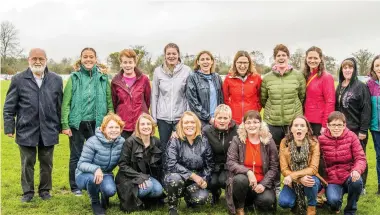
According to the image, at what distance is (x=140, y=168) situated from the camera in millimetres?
6375

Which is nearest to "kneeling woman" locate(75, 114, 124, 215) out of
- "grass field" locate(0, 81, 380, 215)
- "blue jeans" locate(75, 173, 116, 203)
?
"blue jeans" locate(75, 173, 116, 203)

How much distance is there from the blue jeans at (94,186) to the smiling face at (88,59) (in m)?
1.87

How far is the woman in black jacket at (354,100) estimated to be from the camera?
693 cm

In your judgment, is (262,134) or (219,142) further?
(219,142)

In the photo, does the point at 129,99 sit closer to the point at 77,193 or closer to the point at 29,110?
the point at 29,110

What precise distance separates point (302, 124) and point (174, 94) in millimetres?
2224

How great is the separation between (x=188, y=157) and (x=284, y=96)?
6.28 ft

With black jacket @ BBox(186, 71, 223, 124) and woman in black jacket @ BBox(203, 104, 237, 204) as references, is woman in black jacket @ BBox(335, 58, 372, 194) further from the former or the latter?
black jacket @ BBox(186, 71, 223, 124)

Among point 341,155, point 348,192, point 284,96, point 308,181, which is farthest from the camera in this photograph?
point 284,96

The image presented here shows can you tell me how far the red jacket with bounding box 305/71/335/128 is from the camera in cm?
686

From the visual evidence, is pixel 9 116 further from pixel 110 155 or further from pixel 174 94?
pixel 174 94

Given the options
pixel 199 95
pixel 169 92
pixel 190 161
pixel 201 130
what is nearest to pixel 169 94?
pixel 169 92

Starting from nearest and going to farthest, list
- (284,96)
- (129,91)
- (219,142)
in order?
(219,142), (284,96), (129,91)

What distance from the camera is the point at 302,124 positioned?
6035 millimetres
